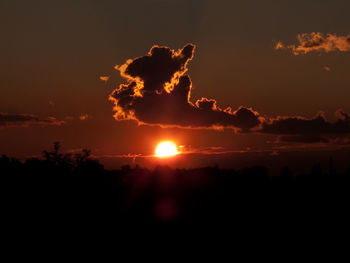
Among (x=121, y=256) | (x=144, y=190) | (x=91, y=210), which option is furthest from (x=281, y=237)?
(x=144, y=190)

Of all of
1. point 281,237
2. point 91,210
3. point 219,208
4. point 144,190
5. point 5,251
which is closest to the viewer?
point 5,251

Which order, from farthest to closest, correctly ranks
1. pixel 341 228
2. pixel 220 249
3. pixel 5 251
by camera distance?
pixel 341 228 < pixel 220 249 < pixel 5 251

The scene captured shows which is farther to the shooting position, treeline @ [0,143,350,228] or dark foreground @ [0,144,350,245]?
treeline @ [0,143,350,228]

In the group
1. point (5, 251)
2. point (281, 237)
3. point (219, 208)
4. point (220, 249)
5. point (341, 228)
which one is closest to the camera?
point (5, 251)

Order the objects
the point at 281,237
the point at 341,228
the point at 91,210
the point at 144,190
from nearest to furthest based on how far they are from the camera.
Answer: the point at 281,237
the point at 341,228
the point at 91,210
the point at 144,190

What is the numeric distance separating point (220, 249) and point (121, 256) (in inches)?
508

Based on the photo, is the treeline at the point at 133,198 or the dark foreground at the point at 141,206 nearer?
the dark foreground at the point at 141,206

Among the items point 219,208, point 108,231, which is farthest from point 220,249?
point 219,208

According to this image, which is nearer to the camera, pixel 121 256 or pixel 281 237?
pixel 121 256

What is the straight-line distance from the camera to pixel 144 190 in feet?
362

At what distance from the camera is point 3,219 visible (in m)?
69.0

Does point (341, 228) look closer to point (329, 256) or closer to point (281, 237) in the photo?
point (281, 237)

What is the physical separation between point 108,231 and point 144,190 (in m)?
43.2

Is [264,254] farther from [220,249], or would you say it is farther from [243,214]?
[243,214]
